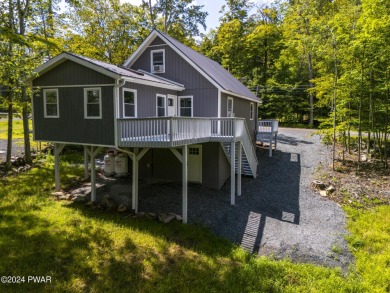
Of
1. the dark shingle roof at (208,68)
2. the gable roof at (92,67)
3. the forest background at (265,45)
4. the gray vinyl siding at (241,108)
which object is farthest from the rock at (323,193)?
the gable roof at (92,67)

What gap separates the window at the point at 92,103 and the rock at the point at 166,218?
166 inches

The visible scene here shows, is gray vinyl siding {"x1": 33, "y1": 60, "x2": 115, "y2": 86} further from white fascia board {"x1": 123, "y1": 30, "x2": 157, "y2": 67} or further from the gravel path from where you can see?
the gravel path

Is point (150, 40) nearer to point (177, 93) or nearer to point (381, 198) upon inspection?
point (177, 93)

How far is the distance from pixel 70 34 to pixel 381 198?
2271 centimetres

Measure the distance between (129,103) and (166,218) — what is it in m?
4.49

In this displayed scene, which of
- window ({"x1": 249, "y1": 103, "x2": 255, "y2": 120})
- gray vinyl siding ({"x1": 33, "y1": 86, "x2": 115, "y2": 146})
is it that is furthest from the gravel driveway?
window ({"x1": 249, "y1": 103, "x2": 255, "y2": 120})

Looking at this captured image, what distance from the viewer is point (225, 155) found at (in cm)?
1330

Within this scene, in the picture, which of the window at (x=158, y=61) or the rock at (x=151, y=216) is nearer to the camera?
the rock at (x=151, y=216)

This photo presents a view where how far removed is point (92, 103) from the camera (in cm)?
970

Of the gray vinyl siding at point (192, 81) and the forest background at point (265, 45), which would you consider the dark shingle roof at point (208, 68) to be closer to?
the gray vinyl siding at point (192, 81)

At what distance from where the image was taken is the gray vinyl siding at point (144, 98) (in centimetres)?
975

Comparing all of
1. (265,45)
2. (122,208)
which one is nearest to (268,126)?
(122,208)

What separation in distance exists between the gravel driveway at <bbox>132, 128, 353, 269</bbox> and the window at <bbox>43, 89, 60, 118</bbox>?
492cm

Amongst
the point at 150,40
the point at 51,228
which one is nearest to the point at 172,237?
the point at 51,228
